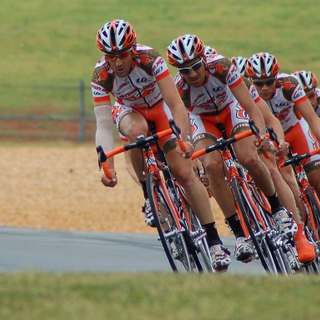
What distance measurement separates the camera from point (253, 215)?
7.42m

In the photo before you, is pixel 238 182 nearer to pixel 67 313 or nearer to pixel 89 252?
pixel 89 252

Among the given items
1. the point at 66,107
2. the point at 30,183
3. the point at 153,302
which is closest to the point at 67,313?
the point at 153,302

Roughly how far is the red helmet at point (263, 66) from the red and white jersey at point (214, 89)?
0.66m

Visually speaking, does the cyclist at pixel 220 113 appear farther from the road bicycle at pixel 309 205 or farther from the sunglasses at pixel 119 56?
the road bicycle at pixel 309 205

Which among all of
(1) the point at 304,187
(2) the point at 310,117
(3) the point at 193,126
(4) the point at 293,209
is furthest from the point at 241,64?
(4) the point at 293,209

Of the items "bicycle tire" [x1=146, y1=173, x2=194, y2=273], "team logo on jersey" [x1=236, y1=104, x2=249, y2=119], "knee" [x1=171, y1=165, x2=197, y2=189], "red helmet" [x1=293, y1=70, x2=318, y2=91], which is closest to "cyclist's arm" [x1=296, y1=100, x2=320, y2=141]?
"team logo on jersey" [x1=236, y1=104, x2=249, y2=119]

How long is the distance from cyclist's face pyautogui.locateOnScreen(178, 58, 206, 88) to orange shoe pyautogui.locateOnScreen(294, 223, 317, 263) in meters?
2.04

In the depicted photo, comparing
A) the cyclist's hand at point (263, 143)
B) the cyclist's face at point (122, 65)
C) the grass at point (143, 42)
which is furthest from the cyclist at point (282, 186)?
the grass at point (143, 42)

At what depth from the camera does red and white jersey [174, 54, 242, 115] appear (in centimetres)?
750

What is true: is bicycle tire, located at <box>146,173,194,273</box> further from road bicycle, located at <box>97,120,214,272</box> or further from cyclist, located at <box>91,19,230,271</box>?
cyclist, located at <box>91,19,230,271</box>

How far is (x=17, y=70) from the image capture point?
106 ft

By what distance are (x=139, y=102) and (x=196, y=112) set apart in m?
0.81

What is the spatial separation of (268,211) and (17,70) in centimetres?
2563

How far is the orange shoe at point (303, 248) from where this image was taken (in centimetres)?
821
